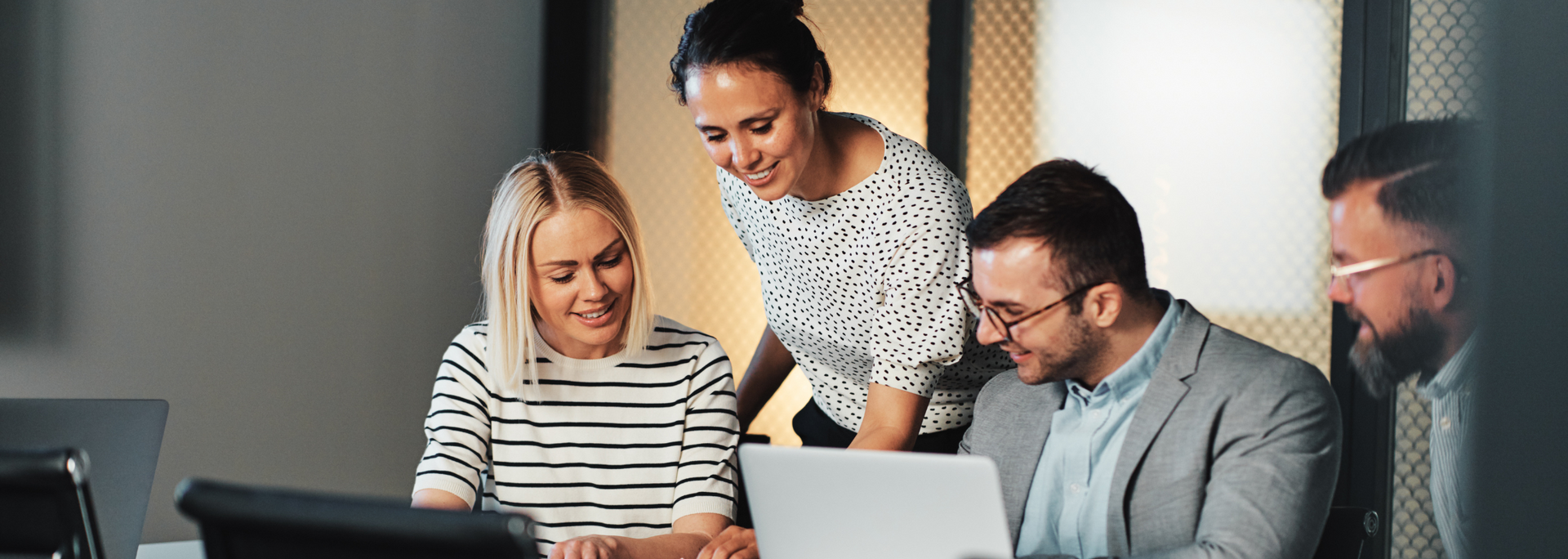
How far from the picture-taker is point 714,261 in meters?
3.22

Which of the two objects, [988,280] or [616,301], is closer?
[988,280]

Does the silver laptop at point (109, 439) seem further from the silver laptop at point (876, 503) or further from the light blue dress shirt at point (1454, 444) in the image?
the light blue dress shirt at point (1454, 444)

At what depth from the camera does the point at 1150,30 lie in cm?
259

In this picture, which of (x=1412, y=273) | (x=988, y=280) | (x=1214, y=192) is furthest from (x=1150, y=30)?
(x=988, y=280)

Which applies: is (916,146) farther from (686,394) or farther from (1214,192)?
(1214,192)

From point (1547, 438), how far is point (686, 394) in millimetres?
1452

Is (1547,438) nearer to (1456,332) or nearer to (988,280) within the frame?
(1456,332)

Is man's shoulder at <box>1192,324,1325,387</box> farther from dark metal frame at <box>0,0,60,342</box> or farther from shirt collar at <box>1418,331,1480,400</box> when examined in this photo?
dark metal frame at <box>0,0,60,342</box>

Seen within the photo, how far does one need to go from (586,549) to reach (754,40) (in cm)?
73

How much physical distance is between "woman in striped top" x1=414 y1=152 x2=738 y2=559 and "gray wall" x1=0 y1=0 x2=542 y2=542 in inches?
55.3

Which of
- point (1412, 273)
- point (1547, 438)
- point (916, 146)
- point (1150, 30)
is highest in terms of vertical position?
point (1150, 30)

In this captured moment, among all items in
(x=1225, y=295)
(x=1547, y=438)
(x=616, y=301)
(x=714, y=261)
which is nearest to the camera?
(x=616, y=301)

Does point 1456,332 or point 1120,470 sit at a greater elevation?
point 1456,332

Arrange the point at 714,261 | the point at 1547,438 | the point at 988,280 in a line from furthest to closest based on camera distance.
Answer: the point at 714,261, the point at 1547,438, the point at 988,280
